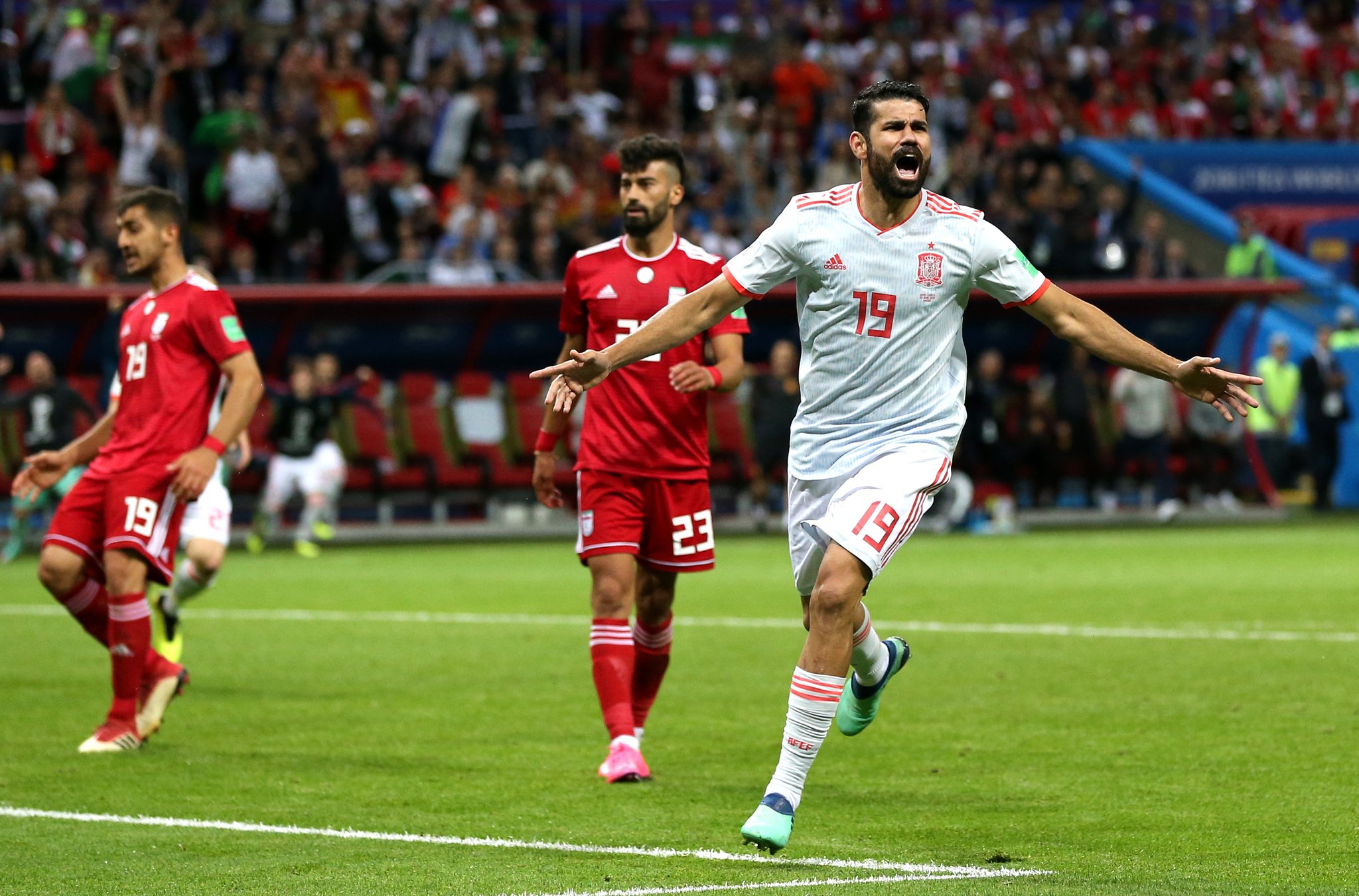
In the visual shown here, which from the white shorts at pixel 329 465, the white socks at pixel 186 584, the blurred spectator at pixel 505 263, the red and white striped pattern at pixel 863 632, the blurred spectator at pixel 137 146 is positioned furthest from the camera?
the blurred spectator at pixel 505 263

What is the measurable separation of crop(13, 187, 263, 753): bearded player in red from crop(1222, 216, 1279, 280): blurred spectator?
907 inches

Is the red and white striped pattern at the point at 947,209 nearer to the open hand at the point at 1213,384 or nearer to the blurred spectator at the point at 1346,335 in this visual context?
the open hand at the point at 1213,384

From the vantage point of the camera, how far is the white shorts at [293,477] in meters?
22.5

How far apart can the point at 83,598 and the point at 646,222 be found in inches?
123

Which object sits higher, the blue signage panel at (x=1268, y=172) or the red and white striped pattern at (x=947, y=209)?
the red and white striped pattern at (x=947, y=209)

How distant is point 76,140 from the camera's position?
79.9 ft

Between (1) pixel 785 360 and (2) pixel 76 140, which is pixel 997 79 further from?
→ (2) pixel 76 140

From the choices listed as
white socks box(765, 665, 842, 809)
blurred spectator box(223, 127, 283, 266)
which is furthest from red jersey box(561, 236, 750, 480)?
blurred spectator box(223, 127, 283, 266)

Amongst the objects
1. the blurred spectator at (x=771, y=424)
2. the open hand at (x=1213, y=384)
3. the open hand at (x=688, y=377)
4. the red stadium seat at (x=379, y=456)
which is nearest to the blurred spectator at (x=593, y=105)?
the blurred spectator at (x=771, y=424)

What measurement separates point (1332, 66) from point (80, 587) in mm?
31093

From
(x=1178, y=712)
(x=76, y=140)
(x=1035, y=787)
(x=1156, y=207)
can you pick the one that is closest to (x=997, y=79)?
(x=1156, y=207)

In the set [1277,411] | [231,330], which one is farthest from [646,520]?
[1277,411]

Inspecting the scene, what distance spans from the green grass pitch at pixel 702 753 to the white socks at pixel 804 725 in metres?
0.27

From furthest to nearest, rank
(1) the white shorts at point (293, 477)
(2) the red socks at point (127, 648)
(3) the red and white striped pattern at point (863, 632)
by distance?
(1) the white shorts at point (293, 477) < (2) the red socks at point (127, 648) < (3) the red and white striped pattern at point (863, 632)
